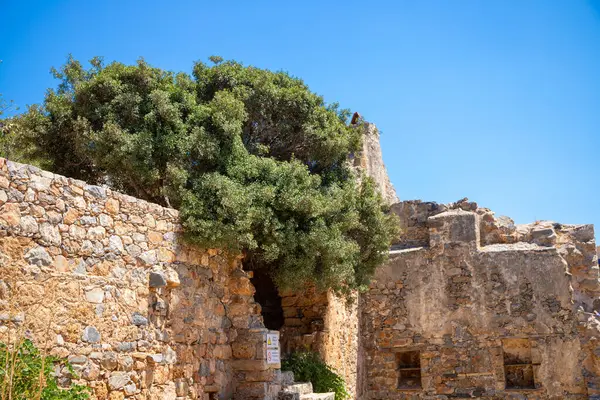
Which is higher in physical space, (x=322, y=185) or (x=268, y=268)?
(x=322, y=185)

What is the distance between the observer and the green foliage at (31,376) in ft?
18.4


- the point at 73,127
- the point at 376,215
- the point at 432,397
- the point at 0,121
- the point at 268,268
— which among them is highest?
the point at 0,121

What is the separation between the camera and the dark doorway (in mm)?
13140

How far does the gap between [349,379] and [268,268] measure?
4141 millimetres

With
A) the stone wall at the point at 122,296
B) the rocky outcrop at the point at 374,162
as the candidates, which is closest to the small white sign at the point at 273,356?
the stone wall at the point at 122,296

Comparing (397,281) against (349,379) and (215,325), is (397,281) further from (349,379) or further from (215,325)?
(215,325)

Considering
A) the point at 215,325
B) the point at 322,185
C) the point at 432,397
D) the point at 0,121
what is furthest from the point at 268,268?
the point at 0,121

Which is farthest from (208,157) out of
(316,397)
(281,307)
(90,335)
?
(281,307)

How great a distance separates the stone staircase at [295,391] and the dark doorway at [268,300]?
254cm

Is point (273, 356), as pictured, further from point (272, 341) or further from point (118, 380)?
point (118, 380)

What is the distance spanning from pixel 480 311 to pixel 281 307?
514 centimetres

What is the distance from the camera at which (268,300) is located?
44.0 feet

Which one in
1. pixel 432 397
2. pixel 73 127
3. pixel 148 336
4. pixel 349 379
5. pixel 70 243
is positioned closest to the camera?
pixel 70 243

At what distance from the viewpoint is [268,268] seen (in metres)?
11.7
